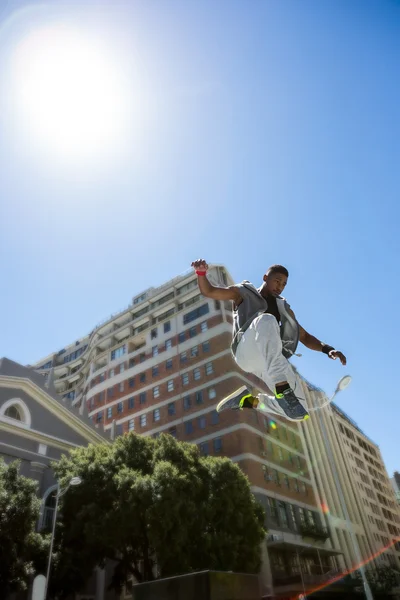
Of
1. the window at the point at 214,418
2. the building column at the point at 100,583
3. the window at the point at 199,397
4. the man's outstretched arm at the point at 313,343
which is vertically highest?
the window at the point at 199,397

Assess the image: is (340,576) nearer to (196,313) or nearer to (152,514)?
(196,313)

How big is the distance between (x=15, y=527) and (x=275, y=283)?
682 inches

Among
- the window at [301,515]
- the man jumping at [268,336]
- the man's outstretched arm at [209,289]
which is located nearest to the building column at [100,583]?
the window at [301,515]

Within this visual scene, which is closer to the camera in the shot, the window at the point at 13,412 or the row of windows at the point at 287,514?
the window at the point at 13,412

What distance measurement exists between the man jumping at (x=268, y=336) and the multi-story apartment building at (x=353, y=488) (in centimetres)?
3387

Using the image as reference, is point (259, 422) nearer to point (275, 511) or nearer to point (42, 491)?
point (275, 511)

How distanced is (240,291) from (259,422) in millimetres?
36582

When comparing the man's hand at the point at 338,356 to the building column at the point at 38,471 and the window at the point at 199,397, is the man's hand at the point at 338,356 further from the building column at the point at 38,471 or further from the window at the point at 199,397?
the window at the point at 199,397

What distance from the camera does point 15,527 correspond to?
664 inches

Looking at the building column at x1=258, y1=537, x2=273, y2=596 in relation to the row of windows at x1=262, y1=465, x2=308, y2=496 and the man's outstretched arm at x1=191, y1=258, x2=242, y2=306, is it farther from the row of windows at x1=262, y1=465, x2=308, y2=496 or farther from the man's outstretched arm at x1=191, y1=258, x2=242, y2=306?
the man's outstretched arm at x1=191, y1=258, x2=242, y2=306

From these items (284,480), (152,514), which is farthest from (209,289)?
(284,480)

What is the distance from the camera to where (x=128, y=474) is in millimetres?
20922

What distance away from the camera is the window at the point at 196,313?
4478 cm

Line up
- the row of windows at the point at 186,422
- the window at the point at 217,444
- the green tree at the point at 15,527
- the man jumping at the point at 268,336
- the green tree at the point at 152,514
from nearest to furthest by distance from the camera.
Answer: the man jumping at the point at 268,336, the green tree at the point at 15,527, the green tree at the point at 152,514, the window at the point at 217,444, the row of windows at the point at 186,422
